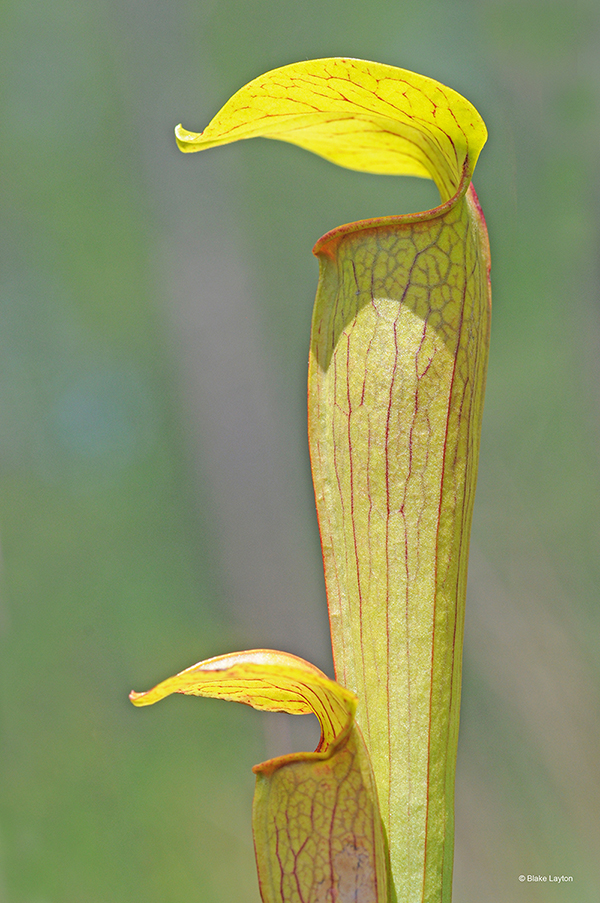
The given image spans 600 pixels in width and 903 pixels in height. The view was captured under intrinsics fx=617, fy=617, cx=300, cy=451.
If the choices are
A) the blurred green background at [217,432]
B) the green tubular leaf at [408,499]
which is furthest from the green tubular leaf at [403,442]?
the blurred green background at [217,432]

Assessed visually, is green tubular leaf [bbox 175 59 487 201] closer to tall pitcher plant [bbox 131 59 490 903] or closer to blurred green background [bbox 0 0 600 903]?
tall pitcher plant [bbox 131 59 490 903]

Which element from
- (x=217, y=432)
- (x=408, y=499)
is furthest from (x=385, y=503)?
(x=217, y=432)

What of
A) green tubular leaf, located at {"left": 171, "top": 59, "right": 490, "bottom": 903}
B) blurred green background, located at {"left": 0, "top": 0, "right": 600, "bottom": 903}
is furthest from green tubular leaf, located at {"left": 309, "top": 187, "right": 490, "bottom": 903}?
blurred green background, located at {"left": 0, "top": 0, "right": 600, "bottom": 903}

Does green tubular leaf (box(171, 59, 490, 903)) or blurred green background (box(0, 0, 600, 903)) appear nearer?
green tubular leaf (box(171, 59, 490, 903))

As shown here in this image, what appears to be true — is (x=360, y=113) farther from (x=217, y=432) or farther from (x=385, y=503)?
(x=217, y=432)

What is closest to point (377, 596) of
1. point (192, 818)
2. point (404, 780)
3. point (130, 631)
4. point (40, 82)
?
point (404, 780)

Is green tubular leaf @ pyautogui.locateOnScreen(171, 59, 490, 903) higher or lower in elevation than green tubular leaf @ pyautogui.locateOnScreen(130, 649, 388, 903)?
higher

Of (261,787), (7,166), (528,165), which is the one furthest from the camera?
(528,165)

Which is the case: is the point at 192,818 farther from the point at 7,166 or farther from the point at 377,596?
the point at 7,166
